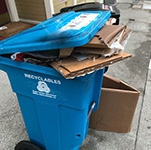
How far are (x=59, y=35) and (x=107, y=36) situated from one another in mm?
255

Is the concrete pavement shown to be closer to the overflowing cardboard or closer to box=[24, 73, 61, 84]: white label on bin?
box=[24, 73, 61, 84]: white label on bin

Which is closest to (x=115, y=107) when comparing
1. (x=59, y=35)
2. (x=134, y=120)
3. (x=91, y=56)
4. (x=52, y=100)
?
(x=134, y=120)

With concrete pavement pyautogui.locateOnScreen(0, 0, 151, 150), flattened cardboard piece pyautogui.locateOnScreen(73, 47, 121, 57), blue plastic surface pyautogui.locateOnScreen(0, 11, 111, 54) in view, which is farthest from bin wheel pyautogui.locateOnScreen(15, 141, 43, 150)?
flattened cardboard piece pyautogui.locateOnScreen(73, 47, 121, 57)

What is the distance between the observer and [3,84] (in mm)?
2385

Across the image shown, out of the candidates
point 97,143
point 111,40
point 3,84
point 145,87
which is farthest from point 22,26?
point 111,40

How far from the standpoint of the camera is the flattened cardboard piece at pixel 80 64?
0.85m

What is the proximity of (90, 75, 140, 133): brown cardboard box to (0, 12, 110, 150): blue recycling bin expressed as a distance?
258 millimetres

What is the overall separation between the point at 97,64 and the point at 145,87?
1.61 metres

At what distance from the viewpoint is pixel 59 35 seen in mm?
874

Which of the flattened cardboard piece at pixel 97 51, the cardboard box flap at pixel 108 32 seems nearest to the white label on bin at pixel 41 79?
the flattened cardboard piece at pixel 97 51

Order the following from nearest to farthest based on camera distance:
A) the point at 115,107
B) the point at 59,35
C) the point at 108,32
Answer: the point at 59,35, the point at 108,32, the point at 115,107

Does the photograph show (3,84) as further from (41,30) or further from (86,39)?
(86,39)

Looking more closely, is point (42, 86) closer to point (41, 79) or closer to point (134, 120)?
point (41, 79)

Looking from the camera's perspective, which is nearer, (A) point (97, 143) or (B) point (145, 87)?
(A) point (97, 143)
